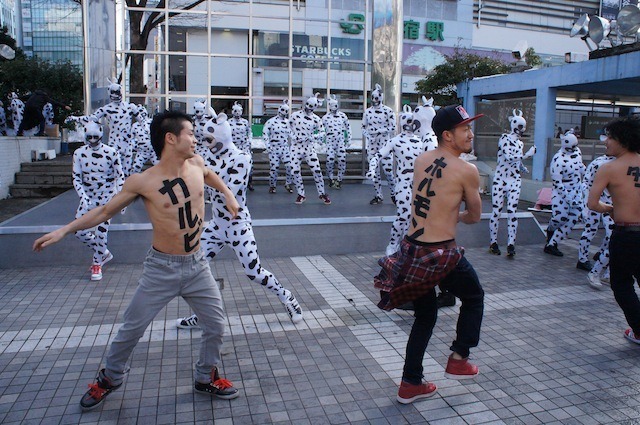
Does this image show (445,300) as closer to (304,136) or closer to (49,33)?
(304,136)

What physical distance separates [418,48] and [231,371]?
3549 cm

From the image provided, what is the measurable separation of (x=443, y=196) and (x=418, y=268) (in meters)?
0.51

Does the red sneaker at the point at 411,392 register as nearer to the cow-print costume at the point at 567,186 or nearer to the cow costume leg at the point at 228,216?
the cow costume leg at the point at 228,216

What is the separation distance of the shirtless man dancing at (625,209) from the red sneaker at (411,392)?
2.14 meters

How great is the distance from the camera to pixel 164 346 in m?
4.85

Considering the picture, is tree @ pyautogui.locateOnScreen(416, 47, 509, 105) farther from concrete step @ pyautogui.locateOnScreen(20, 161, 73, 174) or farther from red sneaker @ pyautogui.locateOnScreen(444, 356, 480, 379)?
red sneaker @ pyautogui.locateOnScreen(444, 356, 480, 379)

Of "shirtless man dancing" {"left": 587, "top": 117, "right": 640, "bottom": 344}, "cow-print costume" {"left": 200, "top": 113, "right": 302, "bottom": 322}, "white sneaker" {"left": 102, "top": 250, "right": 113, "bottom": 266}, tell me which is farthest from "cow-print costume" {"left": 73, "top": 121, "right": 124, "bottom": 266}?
"shirtless man dancing" {"left": 587, "top": 117, "right": 640, "bottom": 344}

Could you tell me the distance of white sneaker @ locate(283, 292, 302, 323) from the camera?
5402 mm

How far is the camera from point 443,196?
371cm

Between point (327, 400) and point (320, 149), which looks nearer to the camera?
point (327, 400)

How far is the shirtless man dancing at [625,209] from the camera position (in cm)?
476

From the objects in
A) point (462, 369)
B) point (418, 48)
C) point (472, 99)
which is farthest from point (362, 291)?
point (418, 48)

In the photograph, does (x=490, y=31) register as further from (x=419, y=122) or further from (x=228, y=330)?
(x=228, y=330)

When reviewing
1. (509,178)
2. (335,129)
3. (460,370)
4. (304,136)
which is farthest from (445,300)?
(335,129)
